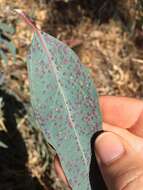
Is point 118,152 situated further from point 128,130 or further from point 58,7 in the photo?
point 58,7

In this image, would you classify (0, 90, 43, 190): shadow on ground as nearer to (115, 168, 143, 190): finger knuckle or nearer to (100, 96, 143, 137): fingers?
(100, 96, 143, 137): fingers

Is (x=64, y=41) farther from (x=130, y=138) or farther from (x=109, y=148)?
(x=109, y=148)

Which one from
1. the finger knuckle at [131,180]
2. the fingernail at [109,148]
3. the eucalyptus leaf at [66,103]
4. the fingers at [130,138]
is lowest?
the finger knuckle at [131,180]

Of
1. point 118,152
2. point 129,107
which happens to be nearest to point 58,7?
point 129,107

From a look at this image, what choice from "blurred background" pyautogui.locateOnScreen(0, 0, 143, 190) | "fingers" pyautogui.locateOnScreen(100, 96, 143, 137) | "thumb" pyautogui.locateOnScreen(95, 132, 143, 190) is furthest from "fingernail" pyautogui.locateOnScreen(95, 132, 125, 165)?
"blurred background" pyautogui.locateOnScreen(0, 0, 143, 190)

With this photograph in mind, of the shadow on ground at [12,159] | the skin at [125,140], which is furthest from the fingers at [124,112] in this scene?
the shadow on ground at [12,159]

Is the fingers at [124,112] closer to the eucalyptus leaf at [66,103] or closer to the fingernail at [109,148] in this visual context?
the fingernail at [109,148]


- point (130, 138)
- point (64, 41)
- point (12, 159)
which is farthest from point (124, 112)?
point (64, 41)

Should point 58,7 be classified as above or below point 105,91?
above
